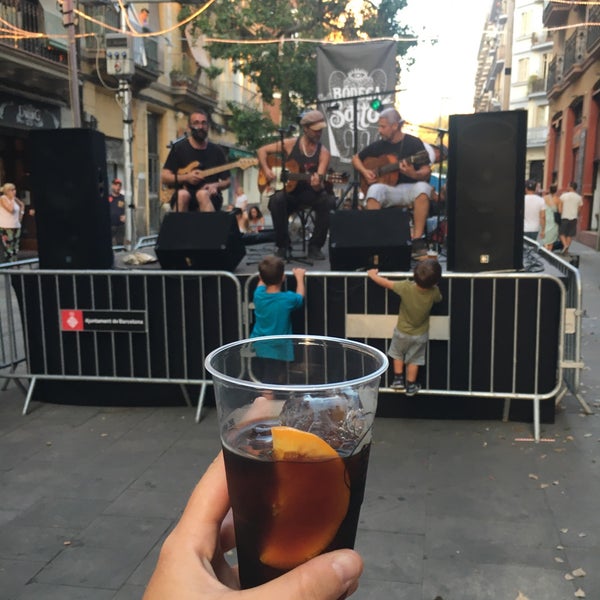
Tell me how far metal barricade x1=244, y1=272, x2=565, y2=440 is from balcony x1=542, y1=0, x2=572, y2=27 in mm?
24965

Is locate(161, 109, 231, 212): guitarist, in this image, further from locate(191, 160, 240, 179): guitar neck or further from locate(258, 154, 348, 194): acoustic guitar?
locate(258, 154, 348, 194): acoustic guitar

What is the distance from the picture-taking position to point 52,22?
17.2 metres

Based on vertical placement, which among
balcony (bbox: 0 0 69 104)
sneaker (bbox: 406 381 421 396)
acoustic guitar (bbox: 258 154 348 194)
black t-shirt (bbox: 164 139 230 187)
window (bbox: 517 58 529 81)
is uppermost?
window (bbox: 517 58 529 81)

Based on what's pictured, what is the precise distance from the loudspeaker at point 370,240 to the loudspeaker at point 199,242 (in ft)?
3.20

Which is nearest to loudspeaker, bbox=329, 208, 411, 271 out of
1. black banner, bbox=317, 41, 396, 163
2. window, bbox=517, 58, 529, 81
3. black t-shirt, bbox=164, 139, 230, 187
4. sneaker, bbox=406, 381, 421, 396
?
sneaker, bbox=406, 381, 421, 396

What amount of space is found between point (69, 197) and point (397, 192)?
3771 millimetres

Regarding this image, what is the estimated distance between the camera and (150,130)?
25.2 m

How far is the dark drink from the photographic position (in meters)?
0.92

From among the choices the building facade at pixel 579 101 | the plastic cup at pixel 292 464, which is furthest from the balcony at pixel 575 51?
the plastic cup at pixel 292 464

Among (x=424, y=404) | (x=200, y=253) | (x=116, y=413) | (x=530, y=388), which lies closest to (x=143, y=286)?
(x=200, y=253)

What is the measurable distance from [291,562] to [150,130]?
85.5 feet

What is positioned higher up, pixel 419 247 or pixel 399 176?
pixel 399 176

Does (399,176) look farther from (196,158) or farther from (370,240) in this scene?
(196,158)

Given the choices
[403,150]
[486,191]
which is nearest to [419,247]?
[403,150]
